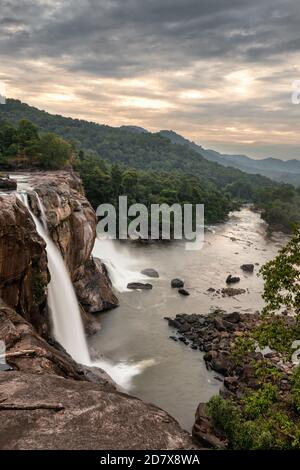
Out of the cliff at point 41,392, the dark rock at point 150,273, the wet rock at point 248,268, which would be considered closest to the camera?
the cliff at point 41,392

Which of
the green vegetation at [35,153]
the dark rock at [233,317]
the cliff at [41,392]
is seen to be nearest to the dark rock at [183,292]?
the dark rock at [233,317]

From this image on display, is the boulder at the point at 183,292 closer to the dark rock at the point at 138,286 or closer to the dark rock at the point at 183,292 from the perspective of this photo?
the dark rock at the point at 183,292

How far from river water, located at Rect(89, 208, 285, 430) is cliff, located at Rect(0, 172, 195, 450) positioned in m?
5.03

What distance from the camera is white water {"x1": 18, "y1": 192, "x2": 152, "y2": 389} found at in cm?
2478

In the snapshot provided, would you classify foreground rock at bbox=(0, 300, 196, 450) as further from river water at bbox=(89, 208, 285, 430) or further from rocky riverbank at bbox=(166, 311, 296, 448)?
river water at bbox=(89, 208, 285, 430)

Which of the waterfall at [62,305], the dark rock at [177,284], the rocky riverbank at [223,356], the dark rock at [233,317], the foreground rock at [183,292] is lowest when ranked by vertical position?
the rocky riverbank at [223,356]

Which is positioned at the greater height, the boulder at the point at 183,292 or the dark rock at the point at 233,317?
the boulder at the point at 183,292

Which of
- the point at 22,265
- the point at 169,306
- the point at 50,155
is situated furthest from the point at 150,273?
the point at 22,265

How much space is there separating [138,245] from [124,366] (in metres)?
37.1

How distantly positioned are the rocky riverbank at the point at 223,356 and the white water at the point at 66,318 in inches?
193

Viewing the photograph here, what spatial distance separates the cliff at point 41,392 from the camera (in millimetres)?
8883

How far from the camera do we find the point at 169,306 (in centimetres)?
3819

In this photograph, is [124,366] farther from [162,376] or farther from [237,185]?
[237,185]
